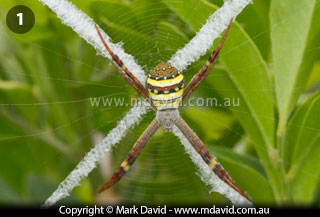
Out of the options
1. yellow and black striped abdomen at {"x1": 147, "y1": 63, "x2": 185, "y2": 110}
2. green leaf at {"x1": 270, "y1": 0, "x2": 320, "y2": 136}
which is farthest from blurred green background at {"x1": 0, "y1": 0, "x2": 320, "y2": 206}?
yellow and black striped abdomen at {"x1": 147, "y1": 63, "x2": 185, "y2": 110}

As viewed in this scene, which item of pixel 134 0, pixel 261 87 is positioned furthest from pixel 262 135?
pixel 134 0

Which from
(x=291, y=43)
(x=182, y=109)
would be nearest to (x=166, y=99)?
(x=182, y=109)

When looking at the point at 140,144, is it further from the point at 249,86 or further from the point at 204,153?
the point at 249,86

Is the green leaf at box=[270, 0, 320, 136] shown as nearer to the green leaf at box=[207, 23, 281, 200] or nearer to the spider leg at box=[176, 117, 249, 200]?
the green leaf at box=[207, 23, 281, 200]

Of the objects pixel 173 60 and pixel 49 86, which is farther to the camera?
pixel 49 86

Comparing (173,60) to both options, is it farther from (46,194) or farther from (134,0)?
(46,194)

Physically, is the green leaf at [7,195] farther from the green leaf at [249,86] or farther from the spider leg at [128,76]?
the green leaf at [249,86]

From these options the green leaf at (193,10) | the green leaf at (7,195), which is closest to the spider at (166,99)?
the green leaf at (193,10)
